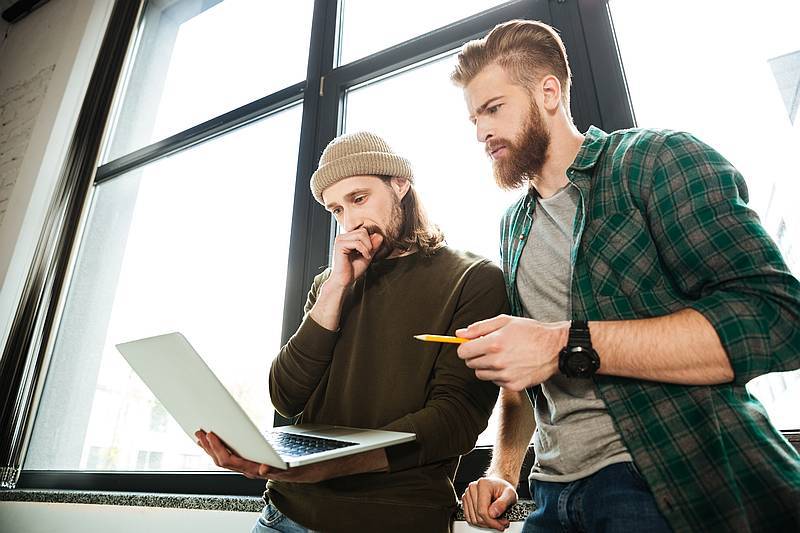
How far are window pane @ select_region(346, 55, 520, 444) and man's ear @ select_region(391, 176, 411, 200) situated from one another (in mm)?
46

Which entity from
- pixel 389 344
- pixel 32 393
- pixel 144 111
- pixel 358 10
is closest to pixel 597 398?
pixel 389 344

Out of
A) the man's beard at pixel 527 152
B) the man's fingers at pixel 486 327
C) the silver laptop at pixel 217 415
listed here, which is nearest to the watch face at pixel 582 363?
the man's fingers at pixel 486 327

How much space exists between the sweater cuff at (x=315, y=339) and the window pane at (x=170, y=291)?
28.4 inches

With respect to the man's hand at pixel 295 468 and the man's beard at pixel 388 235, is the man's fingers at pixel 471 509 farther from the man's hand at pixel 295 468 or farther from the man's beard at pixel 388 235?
the man's beard at pixel 388 235

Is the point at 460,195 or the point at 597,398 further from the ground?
the point at 460,195

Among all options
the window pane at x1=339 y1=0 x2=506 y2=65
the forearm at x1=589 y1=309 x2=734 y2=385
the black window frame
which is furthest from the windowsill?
the window pane at x1=339 y1=0 x2=506 y2=65

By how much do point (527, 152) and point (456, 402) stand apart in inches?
20.8

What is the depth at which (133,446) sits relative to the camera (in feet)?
6.54

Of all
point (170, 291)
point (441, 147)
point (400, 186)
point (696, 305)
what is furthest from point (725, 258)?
point (170, 291)

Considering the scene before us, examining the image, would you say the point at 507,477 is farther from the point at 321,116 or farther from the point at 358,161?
the point at 321,116

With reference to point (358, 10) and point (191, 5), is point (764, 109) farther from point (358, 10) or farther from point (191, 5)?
point (191, 5)

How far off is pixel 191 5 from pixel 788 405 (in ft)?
11.6

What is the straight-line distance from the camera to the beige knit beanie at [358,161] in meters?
1.24

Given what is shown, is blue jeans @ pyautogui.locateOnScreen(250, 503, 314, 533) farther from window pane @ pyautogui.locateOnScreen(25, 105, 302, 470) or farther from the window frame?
window pane @ pyautogui.locateOnScreen(25, 105, 302, 470)
